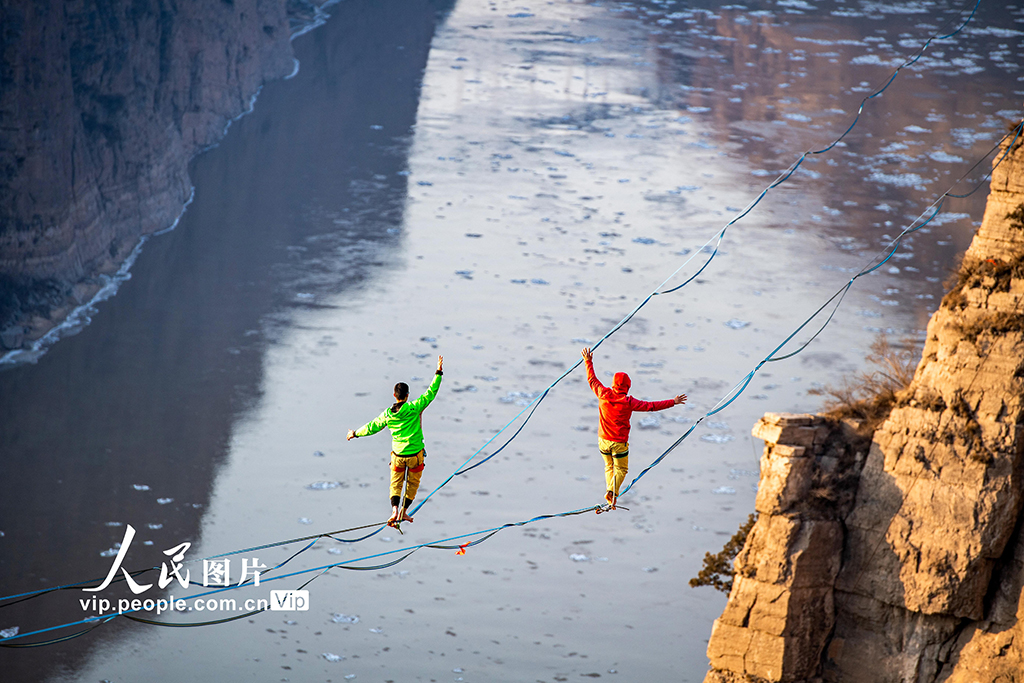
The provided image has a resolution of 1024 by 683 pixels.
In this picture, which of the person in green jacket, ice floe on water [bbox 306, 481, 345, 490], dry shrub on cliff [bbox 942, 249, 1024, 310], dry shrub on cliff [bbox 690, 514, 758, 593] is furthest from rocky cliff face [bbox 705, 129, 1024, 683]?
ice floe on water [bbox 306, 481, 345, 490]

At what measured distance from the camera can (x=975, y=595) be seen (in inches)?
407

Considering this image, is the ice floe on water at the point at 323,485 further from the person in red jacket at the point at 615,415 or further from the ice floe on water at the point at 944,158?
the ice floe on water at the point at 944,158

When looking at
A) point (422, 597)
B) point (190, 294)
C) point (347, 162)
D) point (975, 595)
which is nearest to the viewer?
point (975, 595)

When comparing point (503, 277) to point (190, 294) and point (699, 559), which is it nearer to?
point (190, 294)

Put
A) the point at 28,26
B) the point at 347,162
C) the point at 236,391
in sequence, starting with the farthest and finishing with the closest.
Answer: the point at 347,162 < the point at 236,391 < the point at 28,26

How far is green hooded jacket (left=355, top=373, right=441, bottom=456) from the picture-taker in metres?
9.84

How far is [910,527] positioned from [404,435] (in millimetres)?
4999

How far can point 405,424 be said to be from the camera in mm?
9945

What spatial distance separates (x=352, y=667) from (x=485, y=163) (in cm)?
3148

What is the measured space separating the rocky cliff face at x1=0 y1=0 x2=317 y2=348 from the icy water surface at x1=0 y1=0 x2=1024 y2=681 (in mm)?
1501

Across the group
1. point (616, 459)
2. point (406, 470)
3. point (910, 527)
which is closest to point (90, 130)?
point (406, 470)

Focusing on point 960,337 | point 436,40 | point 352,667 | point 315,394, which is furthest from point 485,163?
point 960,337

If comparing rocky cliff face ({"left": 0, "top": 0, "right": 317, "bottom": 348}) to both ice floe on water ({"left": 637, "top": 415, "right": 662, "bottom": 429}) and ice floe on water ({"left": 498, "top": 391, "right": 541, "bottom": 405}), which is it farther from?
ice floe on water ({"left": 637, "top": 415, "right": 662, "bottom": 429})

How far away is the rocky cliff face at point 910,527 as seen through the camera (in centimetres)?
1035
